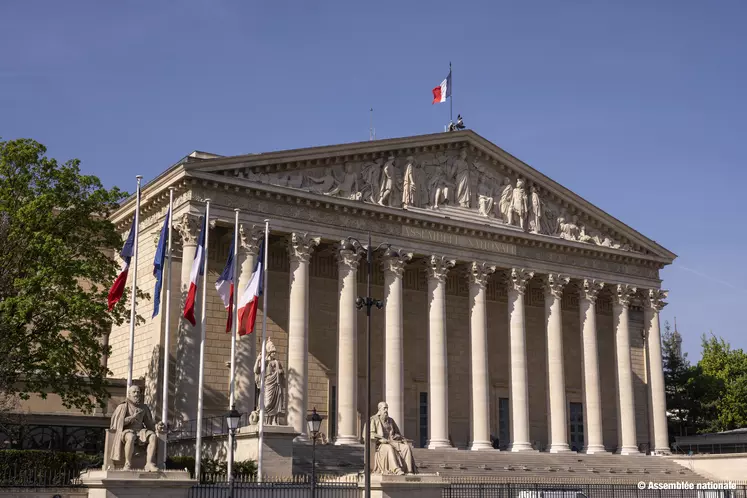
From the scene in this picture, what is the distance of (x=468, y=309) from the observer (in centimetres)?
4922

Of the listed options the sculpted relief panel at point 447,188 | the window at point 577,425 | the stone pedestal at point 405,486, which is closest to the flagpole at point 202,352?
the sculpted relief panel at point 447,188

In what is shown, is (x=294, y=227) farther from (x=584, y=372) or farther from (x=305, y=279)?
(x=584, y=372)

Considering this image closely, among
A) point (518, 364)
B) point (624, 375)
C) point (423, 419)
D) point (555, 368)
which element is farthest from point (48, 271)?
point (624, 375)

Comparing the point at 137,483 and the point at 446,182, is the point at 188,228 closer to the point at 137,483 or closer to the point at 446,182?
the point at 446,182

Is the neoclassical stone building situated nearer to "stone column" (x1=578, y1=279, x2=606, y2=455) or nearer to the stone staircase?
"stone column" (x1=578, y1=279, x2=606, y2=455)

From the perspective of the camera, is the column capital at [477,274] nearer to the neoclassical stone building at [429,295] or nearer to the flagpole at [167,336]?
the neoclassical stone building at [429,295]

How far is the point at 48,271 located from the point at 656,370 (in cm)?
3346

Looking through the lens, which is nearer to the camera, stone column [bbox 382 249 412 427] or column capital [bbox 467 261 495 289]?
stone column [bbox 382 249 412 427]

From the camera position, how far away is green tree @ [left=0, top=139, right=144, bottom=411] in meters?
Result: 31.1

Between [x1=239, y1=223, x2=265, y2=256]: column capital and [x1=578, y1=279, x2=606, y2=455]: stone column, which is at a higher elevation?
[x1=239, y1=223, x2=265, y2=256]: column capital

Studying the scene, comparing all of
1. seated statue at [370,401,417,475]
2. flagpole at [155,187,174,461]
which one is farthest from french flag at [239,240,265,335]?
seated statue at [370,401,417,475]

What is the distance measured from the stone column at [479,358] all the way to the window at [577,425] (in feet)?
30.4

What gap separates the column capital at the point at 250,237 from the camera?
3831 centimetres

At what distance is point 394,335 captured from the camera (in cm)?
4131
